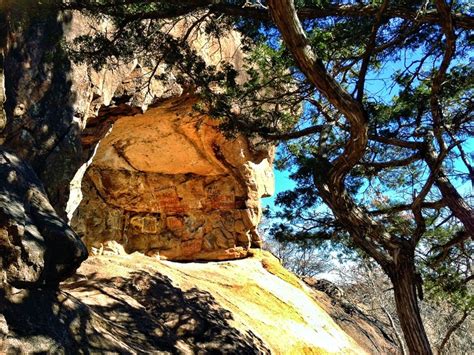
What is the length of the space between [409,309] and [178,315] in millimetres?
3311

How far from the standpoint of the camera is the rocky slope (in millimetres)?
3500

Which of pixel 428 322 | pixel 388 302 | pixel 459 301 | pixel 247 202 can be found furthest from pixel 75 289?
pixel 428 322

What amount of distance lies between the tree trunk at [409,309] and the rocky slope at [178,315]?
2517 millimetres

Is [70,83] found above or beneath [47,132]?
above

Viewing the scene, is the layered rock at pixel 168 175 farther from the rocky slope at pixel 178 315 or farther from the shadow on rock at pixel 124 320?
the shadow on rock at pixel 124 320

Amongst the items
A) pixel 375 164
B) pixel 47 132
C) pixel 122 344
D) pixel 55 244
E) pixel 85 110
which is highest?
pixel 375 164

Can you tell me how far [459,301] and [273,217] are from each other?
361 centimetres

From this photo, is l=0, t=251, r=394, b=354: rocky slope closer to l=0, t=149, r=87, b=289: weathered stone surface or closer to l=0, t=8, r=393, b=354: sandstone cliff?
l=0, t=8, r=393, b=354: sandstone cliff

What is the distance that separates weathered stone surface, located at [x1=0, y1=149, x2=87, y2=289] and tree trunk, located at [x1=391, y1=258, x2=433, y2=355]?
3.13 metres

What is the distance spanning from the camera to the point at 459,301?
296 inches

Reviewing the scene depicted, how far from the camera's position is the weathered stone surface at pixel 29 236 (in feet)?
10.9

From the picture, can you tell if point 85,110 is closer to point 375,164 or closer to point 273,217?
point 273,217

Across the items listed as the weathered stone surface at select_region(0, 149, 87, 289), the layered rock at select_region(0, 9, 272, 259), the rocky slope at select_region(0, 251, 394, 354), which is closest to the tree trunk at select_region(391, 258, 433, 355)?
the rocky slope at select_region(0, 251, 394, 354)

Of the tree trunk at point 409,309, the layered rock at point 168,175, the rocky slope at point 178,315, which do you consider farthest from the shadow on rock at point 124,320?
the layered rock at point 168,175
